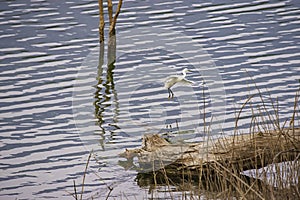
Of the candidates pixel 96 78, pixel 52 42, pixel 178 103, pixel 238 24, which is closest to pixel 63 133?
pixel 178 103

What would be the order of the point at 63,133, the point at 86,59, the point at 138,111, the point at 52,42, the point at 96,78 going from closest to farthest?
1. the point at 63,133
2. the point at 138,111
3. the point at 96,78
4. the point at 86,59
5. the point at 52,42

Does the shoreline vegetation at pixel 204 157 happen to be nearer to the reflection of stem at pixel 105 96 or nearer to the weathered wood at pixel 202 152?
the weathered wood at pixel 202 152

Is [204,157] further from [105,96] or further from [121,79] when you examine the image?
[121,79]

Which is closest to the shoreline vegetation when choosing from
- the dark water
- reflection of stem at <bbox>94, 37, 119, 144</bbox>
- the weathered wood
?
the weathered wood

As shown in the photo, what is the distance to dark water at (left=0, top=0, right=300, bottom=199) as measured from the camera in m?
9.21

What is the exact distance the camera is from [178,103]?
448 inches

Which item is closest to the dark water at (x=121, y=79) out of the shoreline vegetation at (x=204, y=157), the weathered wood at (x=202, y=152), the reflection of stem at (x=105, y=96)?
the reflection of stem at (x=105, y=96)

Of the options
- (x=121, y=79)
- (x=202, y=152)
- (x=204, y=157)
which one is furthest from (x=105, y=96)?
(x=202, y=152)

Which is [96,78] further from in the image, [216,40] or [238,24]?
[238,24]

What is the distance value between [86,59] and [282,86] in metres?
4.15

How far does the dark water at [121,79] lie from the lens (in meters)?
9.21

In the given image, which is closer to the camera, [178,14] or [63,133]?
[63,133]

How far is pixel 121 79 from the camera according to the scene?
42.2 feet

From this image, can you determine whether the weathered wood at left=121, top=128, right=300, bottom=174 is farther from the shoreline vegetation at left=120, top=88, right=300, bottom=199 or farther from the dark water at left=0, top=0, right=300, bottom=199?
the dark water at left=0, top=0, right=300, bottom=199
